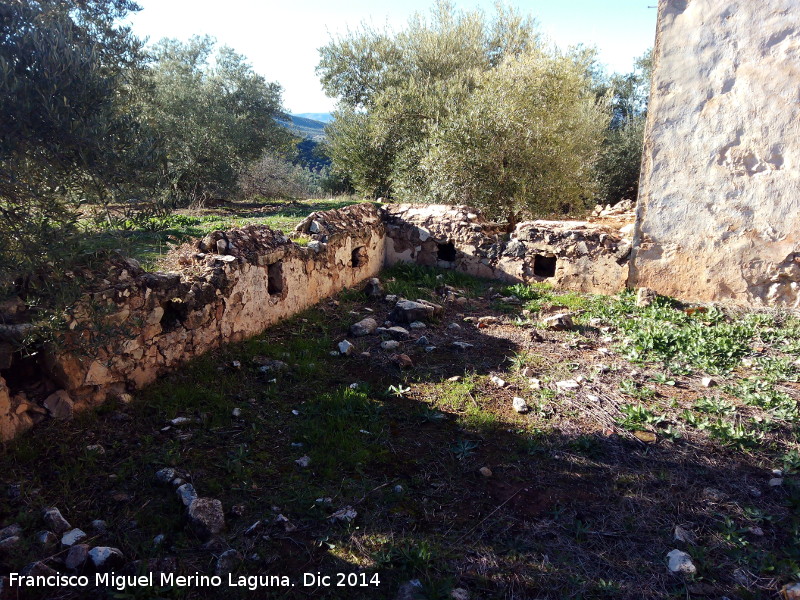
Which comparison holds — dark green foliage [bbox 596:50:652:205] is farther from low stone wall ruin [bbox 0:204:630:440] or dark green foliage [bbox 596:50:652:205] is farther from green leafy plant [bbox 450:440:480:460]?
green leafy plant [bbox 450:440:480:460]

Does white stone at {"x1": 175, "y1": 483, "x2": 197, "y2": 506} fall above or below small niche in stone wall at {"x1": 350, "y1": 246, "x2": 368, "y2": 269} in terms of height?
below

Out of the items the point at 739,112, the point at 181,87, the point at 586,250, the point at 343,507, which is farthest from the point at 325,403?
the point at 181,87

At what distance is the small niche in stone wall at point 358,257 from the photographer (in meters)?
7.57

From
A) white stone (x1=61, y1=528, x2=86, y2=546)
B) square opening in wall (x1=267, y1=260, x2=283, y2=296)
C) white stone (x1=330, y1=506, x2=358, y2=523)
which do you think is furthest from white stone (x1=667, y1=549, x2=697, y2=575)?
square opening in wall (x1=267, y1=260, x2=283, y2=296)

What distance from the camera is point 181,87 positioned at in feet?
44.7

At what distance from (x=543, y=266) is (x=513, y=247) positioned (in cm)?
54

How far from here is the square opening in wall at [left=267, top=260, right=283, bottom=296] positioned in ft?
18.9

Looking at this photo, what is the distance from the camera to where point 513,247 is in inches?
308

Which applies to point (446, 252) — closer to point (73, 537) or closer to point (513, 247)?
point (513, 247)

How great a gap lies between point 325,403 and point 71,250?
80.5 inches

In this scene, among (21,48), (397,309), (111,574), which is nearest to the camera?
(111,574)

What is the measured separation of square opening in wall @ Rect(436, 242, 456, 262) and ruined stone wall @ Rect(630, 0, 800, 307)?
264 centimetres

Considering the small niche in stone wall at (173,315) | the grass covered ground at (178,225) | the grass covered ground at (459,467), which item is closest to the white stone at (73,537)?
the grass covered ground at (459,467)

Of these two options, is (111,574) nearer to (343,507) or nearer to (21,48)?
(343,507)
